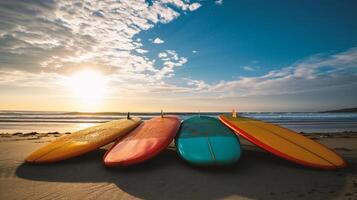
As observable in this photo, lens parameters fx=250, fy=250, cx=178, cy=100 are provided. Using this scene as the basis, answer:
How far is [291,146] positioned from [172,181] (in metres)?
1.95

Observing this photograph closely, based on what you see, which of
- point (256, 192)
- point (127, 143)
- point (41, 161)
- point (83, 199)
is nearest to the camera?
point (83, 199)

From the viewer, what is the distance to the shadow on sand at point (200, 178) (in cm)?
252

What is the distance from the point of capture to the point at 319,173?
3100 mm

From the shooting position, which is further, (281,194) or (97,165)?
(97,165)

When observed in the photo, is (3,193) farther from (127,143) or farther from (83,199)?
(127,143)

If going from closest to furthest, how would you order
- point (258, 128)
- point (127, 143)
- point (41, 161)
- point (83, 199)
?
point (83, 199), point (41, 161), point (127, 143), point (258, 128)

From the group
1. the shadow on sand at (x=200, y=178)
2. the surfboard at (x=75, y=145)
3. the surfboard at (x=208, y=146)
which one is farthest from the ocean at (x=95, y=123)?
the shadow on sand at (x=200, y=178)

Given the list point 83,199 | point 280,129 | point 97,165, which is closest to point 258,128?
point 280,129

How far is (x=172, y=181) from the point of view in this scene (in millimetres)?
2895

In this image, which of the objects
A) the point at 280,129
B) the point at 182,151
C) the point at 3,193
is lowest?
the point at 3,193

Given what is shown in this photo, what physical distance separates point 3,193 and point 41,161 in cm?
102

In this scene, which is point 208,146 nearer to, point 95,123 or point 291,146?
point 291,146

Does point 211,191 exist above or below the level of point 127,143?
below

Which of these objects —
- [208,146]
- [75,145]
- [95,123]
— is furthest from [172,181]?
[95,123]
